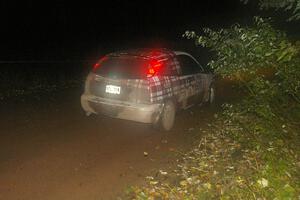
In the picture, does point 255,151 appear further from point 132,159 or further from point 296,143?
point 132,159

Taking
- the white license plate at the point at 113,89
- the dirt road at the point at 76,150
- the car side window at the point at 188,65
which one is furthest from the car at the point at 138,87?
the dirt road at the point at 76,150

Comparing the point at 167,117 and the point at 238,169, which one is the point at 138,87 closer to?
the point at 167,117

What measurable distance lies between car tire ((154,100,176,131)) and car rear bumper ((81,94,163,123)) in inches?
9.5

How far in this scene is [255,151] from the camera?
24.2 ft

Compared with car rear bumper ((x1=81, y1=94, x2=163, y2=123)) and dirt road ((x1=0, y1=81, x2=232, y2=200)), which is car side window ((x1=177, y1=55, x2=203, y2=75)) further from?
car rear bumper ((x1=81, y1=94, x2=163, y2=123))

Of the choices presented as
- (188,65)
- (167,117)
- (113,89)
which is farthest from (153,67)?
(188,65)

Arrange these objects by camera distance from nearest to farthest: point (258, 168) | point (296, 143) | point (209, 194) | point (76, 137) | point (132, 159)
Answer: point (209, 194)
point (258, 168)
point (296, 143)
point (132, 159)
point (76, 137)

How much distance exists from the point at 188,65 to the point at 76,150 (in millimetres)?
3724

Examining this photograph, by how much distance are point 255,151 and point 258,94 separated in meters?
1.10

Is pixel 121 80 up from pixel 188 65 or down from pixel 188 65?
down

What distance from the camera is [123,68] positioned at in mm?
8672

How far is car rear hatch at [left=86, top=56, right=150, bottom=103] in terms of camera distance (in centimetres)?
845

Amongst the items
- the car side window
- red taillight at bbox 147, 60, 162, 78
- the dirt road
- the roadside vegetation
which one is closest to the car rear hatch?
red taillight at bbox 147, 60, 162, 78

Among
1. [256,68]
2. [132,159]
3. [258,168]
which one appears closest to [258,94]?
[256,68]
